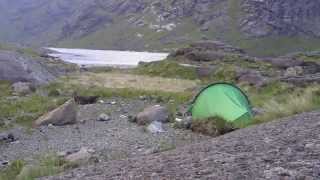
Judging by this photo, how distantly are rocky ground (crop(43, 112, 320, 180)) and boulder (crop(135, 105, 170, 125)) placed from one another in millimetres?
9222

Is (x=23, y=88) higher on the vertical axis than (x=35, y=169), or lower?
higher

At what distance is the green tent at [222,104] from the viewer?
1884cm

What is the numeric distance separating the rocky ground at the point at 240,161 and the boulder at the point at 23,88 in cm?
2178

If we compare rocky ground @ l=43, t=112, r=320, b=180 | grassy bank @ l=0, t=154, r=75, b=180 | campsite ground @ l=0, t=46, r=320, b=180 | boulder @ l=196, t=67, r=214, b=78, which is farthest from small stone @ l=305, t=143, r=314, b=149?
boulder @ l=196, t=67, r=214, b=78

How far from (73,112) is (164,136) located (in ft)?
16.4

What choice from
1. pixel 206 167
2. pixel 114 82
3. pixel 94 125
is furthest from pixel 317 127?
pixel 114 82

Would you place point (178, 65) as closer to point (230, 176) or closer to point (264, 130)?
point (264, 130)

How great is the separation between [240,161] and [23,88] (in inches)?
991

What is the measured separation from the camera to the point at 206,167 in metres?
8.15

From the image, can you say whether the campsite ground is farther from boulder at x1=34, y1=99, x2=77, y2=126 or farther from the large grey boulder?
the large grey boulder

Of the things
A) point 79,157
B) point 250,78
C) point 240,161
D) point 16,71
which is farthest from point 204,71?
point 240,161

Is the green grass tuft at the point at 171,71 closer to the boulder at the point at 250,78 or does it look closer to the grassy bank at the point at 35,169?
the boulder at the point at 250,78

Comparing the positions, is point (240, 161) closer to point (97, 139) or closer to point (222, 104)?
point (97, 139)

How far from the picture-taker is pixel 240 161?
8.23 m
